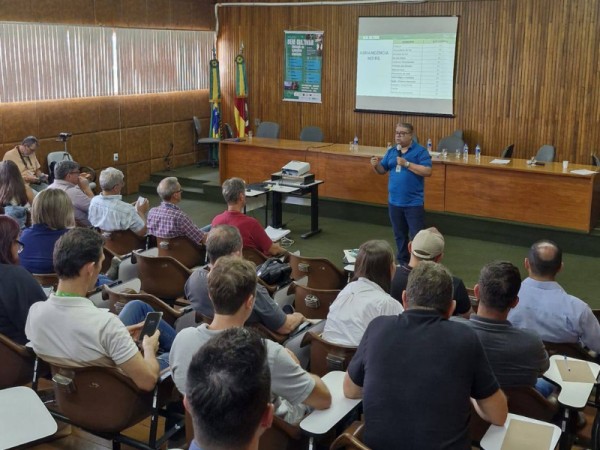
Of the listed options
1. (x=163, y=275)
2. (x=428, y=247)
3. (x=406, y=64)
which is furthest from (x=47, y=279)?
(x=406, y=64)

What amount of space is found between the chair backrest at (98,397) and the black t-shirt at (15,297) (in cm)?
60

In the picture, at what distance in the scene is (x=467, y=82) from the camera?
10109 millimetres

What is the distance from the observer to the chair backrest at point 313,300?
434 cm

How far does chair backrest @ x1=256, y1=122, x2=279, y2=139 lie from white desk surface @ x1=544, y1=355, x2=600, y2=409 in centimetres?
820

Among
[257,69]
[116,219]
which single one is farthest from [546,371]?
[257,69]

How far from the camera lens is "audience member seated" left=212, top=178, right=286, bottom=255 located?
5.48m

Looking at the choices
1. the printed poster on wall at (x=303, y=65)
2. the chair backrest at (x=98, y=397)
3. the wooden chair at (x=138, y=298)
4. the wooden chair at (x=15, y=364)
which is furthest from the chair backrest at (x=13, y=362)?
the printed poster on wall at (x=303, y=65)

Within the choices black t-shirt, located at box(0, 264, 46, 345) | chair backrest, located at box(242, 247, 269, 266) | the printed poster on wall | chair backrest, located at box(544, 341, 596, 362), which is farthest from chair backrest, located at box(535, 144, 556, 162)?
black t-shirt, located at box(0, 264, 46, 345)

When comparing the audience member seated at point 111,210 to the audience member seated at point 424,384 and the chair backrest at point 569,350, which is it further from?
the audience member seated at point 424,384

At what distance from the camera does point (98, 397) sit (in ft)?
9.83

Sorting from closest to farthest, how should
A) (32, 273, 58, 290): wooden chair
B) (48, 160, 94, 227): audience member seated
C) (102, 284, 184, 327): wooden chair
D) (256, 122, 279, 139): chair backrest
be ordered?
(102, 284, 184, 327): wooden chair → (32, 273, 58, 290): wooden chair → (48, 160, 94, 227): audience member seated → (256, 122, 279, 139): chair backrest

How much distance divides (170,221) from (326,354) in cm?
255

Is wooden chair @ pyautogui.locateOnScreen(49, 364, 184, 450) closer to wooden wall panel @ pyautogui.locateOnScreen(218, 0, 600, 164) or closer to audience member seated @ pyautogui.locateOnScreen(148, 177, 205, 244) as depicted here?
audience member seated @ pyautogui.locateOnScreen(148, 177, 205, 244)

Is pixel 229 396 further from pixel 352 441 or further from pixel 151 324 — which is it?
pixel 151 324
